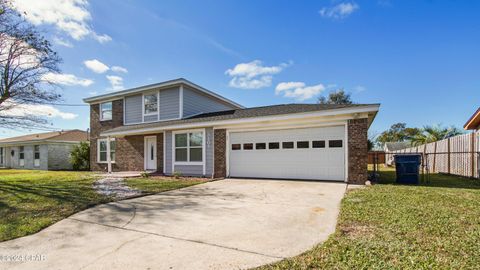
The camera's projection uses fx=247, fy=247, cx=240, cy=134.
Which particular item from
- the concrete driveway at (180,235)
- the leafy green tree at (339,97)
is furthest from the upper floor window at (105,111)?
the leafy green tree at (339,97)

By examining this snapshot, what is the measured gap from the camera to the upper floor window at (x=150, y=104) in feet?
51.7

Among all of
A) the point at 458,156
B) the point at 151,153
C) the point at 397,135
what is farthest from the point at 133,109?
the point at 397,135

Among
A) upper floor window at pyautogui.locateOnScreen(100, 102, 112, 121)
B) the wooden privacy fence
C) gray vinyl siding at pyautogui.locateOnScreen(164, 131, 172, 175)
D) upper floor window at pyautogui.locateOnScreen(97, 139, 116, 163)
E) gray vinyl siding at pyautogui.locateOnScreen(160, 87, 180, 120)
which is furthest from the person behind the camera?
upper floor window at pyautogui.locateOnScreen(100, 102, 112, 121)

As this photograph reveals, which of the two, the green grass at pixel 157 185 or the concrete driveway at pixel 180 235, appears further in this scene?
the green grass at pixel 157 185

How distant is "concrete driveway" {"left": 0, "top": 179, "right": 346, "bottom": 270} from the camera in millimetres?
3068

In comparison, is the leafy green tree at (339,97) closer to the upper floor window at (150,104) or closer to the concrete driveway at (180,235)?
the upper floor window at (150,104)

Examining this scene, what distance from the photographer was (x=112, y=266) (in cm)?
294

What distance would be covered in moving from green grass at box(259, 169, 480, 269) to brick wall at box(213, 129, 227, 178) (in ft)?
23.7

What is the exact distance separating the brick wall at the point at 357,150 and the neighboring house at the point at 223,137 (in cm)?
3

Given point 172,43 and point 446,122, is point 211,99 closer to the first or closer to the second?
point 172,43

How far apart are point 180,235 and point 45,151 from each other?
81.8ft

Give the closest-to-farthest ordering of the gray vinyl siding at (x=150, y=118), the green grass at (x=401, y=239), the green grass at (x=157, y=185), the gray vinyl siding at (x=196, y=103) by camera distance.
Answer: the green grass at (x=401, y=239)
the green grass at (x=157, y=185)
the gray vinyl siding at (x=196, y=103)
the gray vinyl siding at (x=150, y=118)

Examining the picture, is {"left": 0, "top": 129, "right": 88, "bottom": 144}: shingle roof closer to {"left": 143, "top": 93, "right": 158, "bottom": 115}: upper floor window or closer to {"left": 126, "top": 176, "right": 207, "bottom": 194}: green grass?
{"left": 143, "top": 93, "right": 158, "bottom": 115}: upper floor window

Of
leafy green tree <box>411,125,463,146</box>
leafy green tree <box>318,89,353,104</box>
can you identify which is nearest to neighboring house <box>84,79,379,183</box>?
leafy green tree <box>411,125,463,146</box>
